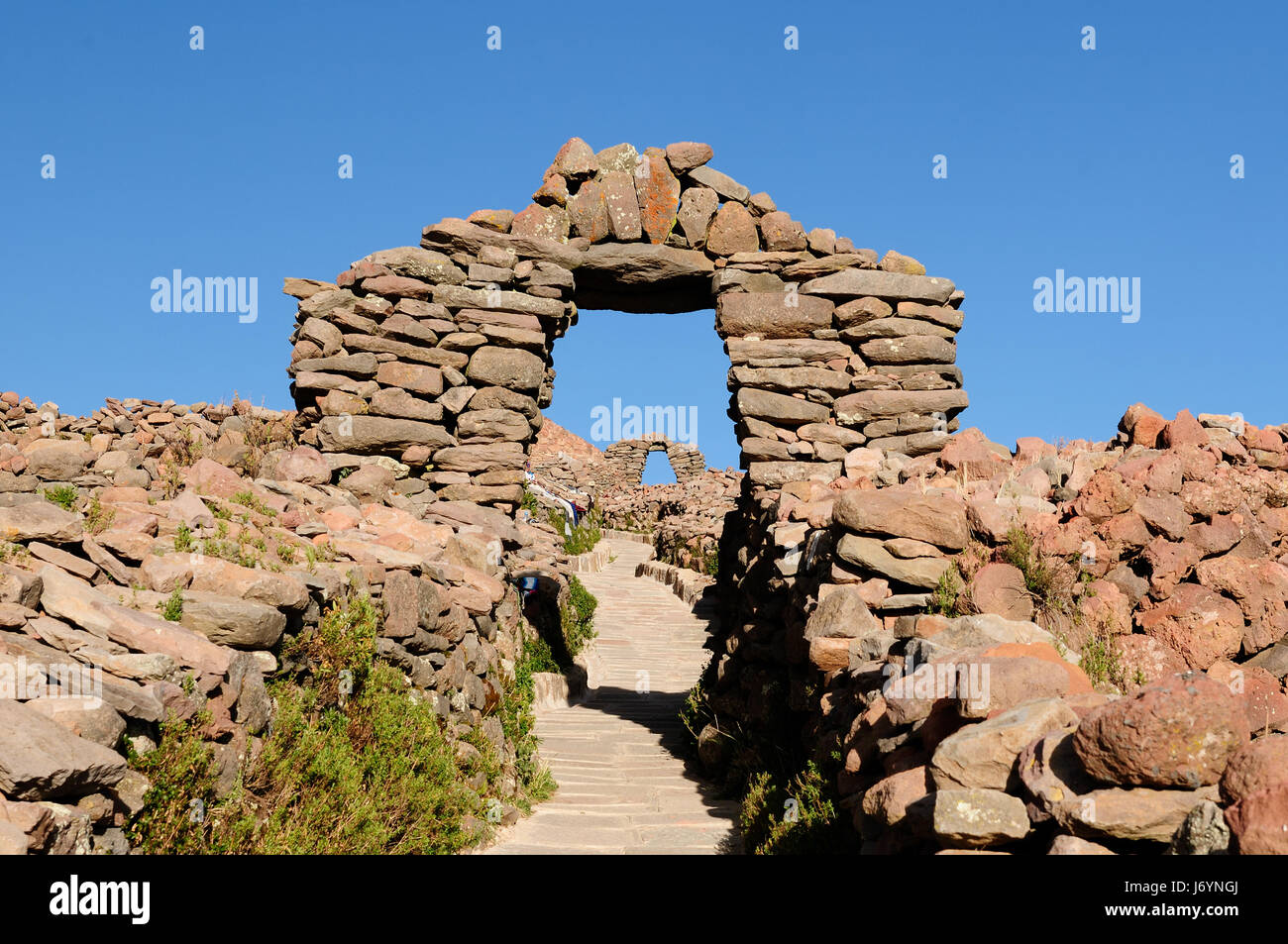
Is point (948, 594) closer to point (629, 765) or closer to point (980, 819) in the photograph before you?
point (980, 819)

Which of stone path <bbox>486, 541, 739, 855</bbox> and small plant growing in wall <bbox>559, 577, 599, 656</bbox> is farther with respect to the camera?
small plant growing in wall <bbox>559, 577, 599, 656</bbox>

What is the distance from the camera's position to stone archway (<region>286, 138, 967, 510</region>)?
870cm

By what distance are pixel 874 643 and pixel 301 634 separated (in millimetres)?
2786

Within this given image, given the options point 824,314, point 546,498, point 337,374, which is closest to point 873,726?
point 824,314

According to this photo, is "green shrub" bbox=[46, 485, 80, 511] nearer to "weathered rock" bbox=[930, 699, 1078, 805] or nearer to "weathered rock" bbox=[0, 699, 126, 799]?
"weathered rock" bbox=[0, 699, 126, 799]

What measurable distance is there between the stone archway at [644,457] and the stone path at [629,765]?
1804 cm

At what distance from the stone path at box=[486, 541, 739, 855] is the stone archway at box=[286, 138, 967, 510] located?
2.37m

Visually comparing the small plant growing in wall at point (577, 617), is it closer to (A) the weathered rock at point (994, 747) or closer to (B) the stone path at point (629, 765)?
(B) the stone path at point (629, 765)

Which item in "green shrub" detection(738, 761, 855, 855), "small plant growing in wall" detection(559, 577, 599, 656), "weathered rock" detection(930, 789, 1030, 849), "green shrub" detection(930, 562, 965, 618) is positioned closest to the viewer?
"weathered rock" detection(930, 789, 1030, 849)

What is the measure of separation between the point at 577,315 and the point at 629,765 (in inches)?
164

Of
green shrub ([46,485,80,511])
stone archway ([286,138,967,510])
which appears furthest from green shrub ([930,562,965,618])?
green shrub ([46,485,80,511])

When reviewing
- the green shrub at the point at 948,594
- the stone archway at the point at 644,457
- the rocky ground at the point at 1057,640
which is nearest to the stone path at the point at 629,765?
the rocky ground at the point at 1057,640

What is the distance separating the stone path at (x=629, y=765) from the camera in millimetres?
6021
